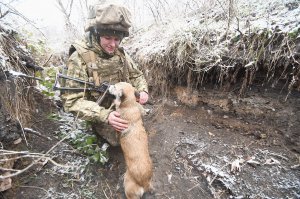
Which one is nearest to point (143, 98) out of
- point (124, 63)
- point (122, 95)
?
point (122, 95)

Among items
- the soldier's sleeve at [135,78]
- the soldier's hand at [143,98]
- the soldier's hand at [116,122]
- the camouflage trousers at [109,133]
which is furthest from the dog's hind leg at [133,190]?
the soldier's sleeve at [135,78]

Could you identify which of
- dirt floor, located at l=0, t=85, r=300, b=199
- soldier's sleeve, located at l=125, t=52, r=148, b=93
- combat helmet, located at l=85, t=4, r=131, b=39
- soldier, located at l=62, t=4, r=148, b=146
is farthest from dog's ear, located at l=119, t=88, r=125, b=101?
dirt floor, located at l=0, t=85, r=300, b=199

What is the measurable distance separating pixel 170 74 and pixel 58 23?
10492 mm

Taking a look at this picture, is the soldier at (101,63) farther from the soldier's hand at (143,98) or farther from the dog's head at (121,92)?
the dog's head at (121,92)

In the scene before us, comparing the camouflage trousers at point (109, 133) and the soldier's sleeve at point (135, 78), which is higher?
the soldier's sleeve at point (135, 78)

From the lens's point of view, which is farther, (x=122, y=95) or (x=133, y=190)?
(x=122, y=95)

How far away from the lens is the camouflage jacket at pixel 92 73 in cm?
283

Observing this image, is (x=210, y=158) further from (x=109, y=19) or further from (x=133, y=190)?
(x=109, y=19)

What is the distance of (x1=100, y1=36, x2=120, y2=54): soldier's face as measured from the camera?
9.96 feet

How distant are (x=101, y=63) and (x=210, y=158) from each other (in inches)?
78.2

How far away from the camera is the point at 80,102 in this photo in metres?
2.91

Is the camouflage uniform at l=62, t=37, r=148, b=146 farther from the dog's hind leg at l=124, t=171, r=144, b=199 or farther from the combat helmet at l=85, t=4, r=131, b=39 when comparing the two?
the dog's hind leg at l=124, t=171, r=144, b=199

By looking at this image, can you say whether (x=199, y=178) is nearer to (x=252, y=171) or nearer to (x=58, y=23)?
(x=252, y=171)

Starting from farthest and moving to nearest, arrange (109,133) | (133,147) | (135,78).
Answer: (135,78) < (109,133) < (133,147)
